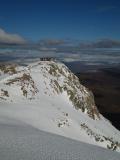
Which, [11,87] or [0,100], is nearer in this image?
[0,100]

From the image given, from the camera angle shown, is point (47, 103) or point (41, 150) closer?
point (41, 150)

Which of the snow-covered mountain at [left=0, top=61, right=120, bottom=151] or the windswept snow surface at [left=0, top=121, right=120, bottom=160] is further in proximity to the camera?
the snow-covered mountain at [left=0, top=61, right=120, bottom=151]

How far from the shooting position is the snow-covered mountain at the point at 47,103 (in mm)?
31172

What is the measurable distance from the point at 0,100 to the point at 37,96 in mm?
9260

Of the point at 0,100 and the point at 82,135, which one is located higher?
the point at 0,100

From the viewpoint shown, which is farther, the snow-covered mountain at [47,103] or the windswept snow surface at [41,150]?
the snow-covered mountain at [47,103]

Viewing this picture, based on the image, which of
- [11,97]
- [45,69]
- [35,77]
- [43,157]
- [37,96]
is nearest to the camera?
[43,157]

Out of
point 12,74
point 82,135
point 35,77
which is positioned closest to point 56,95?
point 35,77

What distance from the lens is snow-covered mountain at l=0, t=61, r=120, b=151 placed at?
31.2 meters

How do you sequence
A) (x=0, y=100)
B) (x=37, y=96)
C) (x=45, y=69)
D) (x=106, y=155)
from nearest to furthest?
(x=106, y=155)
(x=0, y=100)
(x=37, y=96)
(x=45, y=69)

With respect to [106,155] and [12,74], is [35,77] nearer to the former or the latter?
[12,74]

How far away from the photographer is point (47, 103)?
4056cm

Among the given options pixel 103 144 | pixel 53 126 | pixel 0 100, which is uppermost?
pixel 0 100

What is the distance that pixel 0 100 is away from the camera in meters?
32.0
